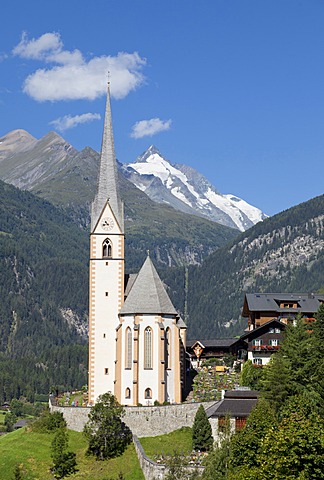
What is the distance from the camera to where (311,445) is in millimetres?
55781

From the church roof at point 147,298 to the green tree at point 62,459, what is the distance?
24.5 meters

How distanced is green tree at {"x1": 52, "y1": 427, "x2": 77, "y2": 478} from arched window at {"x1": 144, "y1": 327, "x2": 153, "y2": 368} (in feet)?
65.8

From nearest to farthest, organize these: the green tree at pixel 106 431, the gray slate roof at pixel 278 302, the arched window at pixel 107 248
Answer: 1. the green tree at pixel 106 431
2. the arched window at pixel 107 248
3. the gray slate roof at pixel 278 302

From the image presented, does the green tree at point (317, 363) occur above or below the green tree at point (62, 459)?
above

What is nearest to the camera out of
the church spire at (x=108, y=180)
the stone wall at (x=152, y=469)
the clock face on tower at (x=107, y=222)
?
the stone wall at (x=152, y=469)

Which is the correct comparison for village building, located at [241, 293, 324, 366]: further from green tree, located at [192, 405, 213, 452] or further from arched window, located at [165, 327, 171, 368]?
green tree, located at [192, 405, 213, 452]

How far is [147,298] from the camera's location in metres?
118

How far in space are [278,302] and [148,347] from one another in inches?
1054

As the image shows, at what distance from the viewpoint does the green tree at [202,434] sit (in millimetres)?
93688

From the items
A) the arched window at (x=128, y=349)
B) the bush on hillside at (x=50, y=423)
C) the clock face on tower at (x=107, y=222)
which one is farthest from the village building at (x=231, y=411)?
the clock face on tower at (x=107, y=222)

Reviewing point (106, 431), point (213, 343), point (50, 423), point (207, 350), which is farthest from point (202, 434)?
point (213, 343)

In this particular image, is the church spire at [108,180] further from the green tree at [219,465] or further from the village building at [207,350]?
the green tree at [219,465]

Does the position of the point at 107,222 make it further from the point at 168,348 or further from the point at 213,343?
the point at 213,343

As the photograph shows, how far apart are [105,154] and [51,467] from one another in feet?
180
